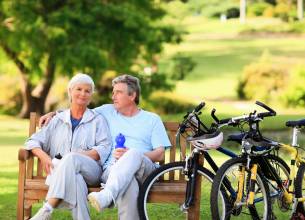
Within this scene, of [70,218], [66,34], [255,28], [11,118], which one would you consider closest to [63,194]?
[70,218]

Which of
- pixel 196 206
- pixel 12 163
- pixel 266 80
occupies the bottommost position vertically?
pixel 12 163

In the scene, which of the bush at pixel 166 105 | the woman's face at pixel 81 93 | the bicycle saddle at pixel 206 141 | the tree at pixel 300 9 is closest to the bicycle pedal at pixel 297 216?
the bicycle saddle at pixel 206 141

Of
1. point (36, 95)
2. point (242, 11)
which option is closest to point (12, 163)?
point (36, 95)

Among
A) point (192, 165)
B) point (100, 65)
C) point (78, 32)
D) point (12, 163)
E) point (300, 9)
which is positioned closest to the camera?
point (192, 165)

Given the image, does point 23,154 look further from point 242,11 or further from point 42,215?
point 242,11

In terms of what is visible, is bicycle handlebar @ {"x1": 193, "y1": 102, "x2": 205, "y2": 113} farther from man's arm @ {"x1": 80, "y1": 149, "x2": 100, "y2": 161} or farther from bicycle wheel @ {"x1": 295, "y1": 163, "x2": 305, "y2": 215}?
bicycle wheel @ {"x1": 295, "y1": 163, "x2": 305, "y2": 215}

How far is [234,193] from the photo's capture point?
567 cm

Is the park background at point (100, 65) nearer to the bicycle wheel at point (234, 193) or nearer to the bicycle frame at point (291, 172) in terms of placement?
the bicycle frame at point (291, 172)

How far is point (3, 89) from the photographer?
28875mm

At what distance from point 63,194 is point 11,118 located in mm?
21551

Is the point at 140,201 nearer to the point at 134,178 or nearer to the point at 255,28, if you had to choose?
the point at 134,178

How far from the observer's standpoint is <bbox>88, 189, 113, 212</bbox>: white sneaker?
536cm

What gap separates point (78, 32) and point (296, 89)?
882 centimetres

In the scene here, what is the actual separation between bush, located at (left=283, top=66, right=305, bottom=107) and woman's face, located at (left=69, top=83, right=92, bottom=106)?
77.5 feet
